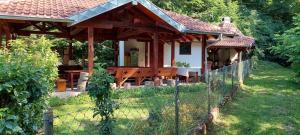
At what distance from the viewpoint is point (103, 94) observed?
3.98 metres

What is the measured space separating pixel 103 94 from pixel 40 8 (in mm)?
9768

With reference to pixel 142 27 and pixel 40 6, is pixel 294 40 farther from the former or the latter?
pixel 40 6

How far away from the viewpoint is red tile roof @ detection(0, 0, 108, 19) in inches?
462

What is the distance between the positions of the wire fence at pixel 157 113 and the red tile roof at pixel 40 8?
317cm

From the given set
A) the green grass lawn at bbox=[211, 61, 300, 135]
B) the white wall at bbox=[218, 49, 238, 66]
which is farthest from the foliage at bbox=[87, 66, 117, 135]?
the white wall at bbox=[218, 49, 238, 66]

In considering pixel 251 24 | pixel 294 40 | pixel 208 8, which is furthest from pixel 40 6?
pixel 251 24

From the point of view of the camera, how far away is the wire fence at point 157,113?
5.55 metres

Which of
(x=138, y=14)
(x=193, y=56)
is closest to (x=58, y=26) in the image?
(x=138, y=14)

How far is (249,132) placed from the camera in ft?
27.1

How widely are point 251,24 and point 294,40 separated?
25.8m

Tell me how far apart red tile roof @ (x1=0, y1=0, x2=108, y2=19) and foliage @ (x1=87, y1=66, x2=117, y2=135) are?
8.34 metres

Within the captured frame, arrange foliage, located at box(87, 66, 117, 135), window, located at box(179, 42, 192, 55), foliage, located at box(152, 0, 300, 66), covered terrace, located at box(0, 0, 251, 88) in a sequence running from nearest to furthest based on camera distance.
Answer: foliage, located at box(87, 66, 117, 135), covered terrace, located at box(0, 0, 251, 88), window, located at box(179, 42, 192, 55), foliage, located at box(152, 0, 300, 66)

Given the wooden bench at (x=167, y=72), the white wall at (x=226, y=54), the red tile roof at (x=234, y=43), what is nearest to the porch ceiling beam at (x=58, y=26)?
the wooden bench at (x=167, y=72)

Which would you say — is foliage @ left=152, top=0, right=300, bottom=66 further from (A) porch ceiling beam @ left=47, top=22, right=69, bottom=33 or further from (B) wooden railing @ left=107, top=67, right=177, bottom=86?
(A) porch ceiling beam @ left=47, top=22, right=69, bottom=33
